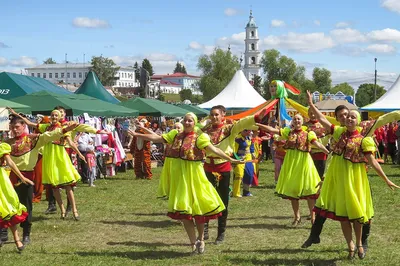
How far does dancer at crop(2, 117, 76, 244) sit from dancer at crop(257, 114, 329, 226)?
3544 millimetres

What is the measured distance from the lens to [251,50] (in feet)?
426

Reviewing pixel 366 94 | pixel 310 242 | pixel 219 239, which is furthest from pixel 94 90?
pixel 366 94

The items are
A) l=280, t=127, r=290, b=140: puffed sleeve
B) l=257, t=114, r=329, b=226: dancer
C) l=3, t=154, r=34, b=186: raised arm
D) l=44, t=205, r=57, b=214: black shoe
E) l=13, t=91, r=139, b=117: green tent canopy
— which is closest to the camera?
l=3, t=154, r=34, b=186: raised arm

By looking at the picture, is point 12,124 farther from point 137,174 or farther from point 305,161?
point 137,174

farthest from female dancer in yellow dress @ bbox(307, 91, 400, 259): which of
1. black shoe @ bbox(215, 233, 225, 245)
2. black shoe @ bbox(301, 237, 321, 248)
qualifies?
black shoe @ bbox(215, 233, 225, 245)

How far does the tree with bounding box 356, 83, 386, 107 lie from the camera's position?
9812 cm

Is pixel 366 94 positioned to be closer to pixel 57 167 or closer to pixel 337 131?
pixel 57 167

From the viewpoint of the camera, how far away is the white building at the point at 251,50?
421 feet

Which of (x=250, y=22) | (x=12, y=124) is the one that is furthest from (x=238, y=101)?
(x=250, y=22)

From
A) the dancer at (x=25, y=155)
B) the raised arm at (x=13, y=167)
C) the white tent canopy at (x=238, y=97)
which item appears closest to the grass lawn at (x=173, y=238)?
the dancer at (x=25, y=155)

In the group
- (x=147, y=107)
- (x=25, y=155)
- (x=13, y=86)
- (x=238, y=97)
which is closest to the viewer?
(x=25, y=155)

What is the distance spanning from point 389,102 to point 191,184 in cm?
1846

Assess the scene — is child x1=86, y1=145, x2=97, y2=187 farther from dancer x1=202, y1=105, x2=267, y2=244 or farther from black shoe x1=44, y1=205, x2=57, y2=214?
dancer x1=202, y1=105, x2=267, y2=244

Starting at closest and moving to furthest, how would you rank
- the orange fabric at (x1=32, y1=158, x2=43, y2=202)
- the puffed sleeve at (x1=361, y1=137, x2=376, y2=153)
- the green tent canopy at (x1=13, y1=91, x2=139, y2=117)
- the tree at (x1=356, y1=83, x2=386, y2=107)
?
the puffed sleeve at (x1=361, y1=137, x2=376, y2=153) < the orange fabric at (x1=32, y1=158, x2=43, y2=202) < the green tent canopy at (x1=13, y1=91, x2=139, y2=117) < the tree at (x1=356, y1=83, x2=386, y2=107)
